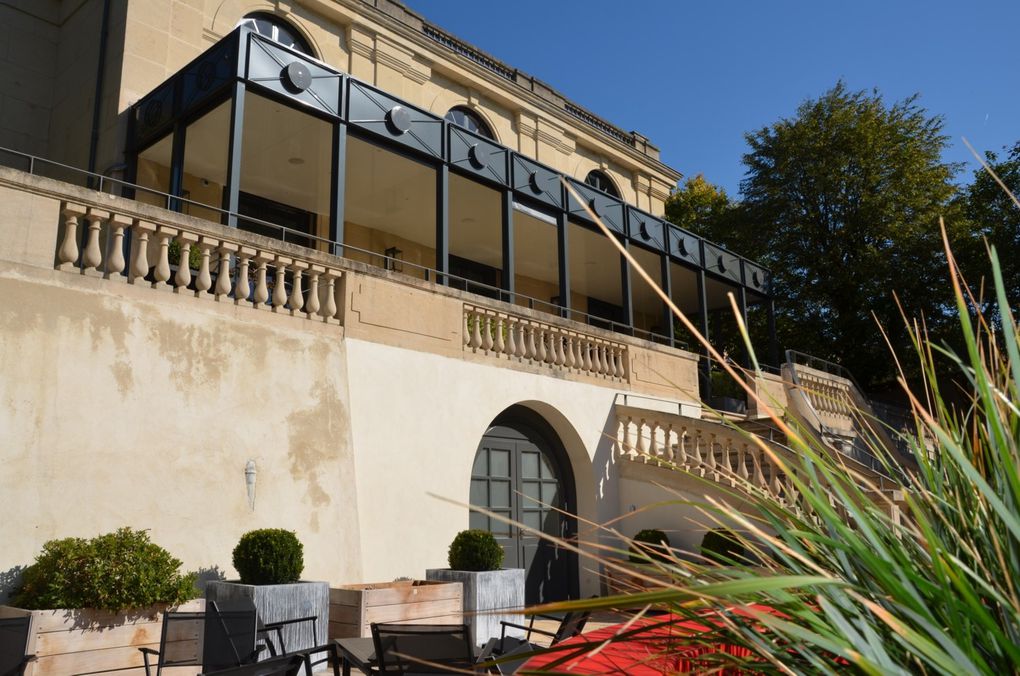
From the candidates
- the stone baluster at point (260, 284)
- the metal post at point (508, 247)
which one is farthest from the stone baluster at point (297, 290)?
the metal post at point (508, 247)

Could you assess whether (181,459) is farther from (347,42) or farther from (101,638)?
(347,42)

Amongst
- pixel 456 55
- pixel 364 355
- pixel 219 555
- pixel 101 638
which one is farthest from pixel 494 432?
pixel 456 55

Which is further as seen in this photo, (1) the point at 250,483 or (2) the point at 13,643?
(1) the point at 250,483

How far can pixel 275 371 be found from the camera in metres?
9.22

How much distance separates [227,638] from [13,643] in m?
1.23

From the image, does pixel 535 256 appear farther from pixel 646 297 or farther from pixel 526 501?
pixel 526 501

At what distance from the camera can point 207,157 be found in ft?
48.3

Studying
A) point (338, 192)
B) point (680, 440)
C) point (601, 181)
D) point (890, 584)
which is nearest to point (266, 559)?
point (338, 192)

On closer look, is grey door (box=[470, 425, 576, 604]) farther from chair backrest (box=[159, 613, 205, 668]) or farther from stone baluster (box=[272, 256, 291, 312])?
chair backrest (box=[159, 613, 205, 668])

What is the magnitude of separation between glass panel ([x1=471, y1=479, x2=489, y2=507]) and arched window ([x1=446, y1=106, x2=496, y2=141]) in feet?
34.4

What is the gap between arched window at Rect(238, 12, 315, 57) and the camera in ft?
51.5

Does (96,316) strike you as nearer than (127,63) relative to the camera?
Yes

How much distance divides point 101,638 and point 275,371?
12.1ft

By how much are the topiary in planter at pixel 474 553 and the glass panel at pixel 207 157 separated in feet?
21.4
